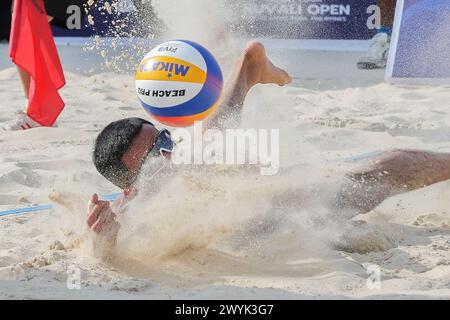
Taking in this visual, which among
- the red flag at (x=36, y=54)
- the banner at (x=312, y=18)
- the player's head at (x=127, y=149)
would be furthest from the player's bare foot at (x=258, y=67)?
the banner at (x=312, y=18)

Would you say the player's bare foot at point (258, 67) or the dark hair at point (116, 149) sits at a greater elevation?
the dark hair at point (116, 149)

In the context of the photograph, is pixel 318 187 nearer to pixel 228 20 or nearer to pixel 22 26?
pixel 22 26

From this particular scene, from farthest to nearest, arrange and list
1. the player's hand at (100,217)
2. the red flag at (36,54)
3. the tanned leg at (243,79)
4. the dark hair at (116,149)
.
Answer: the red flag at (36,54), the tanned leg at (243,79), the dark hair at (116,149), the player's hand at (100,217)

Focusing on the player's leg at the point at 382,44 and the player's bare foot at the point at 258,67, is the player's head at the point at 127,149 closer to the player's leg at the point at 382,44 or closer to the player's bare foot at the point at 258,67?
the player's bare foot at the point at 258,67

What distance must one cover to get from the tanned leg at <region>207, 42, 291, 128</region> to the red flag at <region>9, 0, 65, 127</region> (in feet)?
6.26

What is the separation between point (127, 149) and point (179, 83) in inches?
27.6

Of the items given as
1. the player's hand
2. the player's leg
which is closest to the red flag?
the player's hand

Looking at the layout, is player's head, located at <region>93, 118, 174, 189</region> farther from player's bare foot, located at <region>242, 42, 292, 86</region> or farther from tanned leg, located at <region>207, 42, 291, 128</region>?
player's bare foot, located at <region>242, 42, 292, 86</region>

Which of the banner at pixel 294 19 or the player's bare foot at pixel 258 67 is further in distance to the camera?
the banner at pixel 294 19

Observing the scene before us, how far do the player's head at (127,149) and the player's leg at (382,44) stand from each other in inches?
193

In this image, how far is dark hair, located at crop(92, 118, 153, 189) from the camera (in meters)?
3.14

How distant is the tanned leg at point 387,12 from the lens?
307 inches

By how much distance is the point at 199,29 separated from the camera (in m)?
5.80
